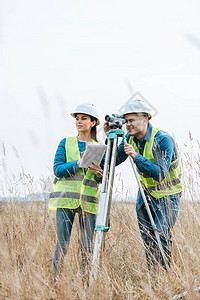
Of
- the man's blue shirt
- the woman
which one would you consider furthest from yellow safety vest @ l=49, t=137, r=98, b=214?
the man's blue shirt

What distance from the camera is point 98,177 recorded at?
262 centimetres

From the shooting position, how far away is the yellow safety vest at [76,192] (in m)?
2.60

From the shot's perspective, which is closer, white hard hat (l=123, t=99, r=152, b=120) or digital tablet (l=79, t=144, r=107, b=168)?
digital tablet (l=79, t=144, r=107, b=168)

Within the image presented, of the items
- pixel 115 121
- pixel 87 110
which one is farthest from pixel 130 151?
pixel 87 110

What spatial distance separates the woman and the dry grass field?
0.48ft

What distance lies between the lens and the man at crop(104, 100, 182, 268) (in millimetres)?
2570

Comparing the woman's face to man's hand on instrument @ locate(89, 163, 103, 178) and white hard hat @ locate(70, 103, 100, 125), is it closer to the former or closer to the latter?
white hard hat @ locate(70, 103, 100, 125)

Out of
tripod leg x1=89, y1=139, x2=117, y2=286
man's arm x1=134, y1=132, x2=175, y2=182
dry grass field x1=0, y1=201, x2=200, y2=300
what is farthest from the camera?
man's arm x1=134, y1=132, x2=175, y2=182

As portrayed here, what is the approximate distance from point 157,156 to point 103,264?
1051 millimetres

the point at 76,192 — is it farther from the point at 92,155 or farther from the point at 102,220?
the point at 102,220

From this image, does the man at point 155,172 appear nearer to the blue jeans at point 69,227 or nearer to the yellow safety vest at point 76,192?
the yellow safety vest at point 76,192

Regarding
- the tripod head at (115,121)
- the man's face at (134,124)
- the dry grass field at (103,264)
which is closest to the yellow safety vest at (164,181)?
the man's face at (134,124)

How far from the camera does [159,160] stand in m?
2.60

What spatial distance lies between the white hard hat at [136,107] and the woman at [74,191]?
0.33m
